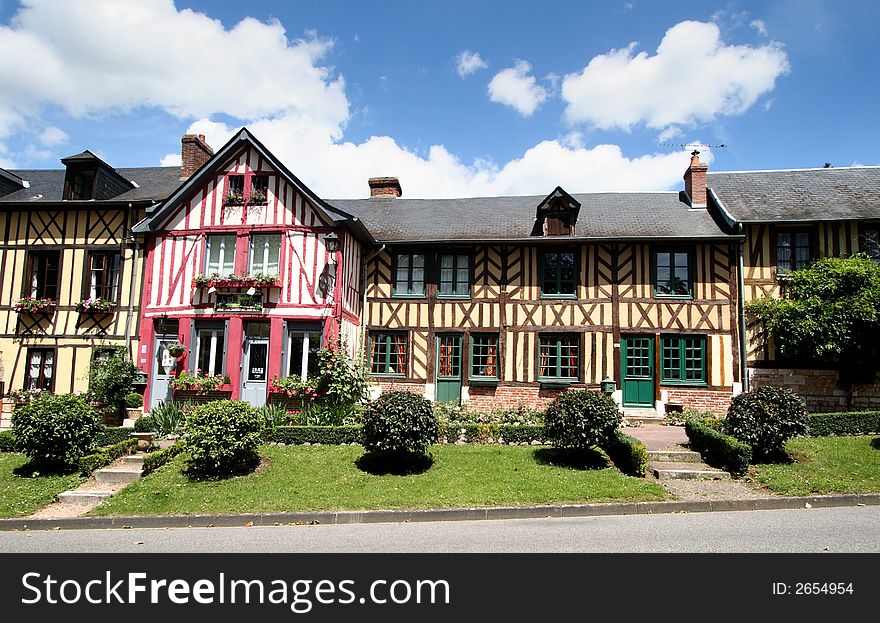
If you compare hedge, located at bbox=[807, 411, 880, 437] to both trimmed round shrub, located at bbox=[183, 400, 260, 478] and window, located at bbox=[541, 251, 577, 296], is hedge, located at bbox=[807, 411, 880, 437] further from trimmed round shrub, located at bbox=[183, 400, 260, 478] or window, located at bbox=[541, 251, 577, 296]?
trimmed round shrub, located at bbox=[183, 400, 260, 478]

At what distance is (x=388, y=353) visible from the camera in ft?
58.4

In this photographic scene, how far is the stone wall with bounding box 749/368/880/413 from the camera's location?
15742 mm

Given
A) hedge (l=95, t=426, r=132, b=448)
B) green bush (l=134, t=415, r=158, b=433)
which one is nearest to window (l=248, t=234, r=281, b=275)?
green bush (l=134, t=415, r=158, b=433)

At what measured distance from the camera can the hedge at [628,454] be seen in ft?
33.3

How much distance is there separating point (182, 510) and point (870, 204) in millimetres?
18701

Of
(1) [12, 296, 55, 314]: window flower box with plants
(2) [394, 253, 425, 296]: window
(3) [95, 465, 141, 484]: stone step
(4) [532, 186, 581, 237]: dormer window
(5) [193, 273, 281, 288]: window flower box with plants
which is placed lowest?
(3) [95, 465, 141, 484]: stone step

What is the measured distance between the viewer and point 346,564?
602 cm

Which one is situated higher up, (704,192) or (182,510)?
(704,192)

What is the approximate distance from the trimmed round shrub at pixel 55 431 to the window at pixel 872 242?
1935cm

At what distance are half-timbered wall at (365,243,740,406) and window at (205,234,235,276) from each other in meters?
4.07

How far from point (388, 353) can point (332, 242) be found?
13.3 ft

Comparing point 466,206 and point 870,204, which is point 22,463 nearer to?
point 466,206

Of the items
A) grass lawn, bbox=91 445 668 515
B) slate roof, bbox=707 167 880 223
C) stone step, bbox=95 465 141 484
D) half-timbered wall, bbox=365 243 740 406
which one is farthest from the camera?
half-timbered wall, bbox=365 243 740 406

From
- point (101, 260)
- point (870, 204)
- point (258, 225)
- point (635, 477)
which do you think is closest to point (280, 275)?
point (258, 225)
